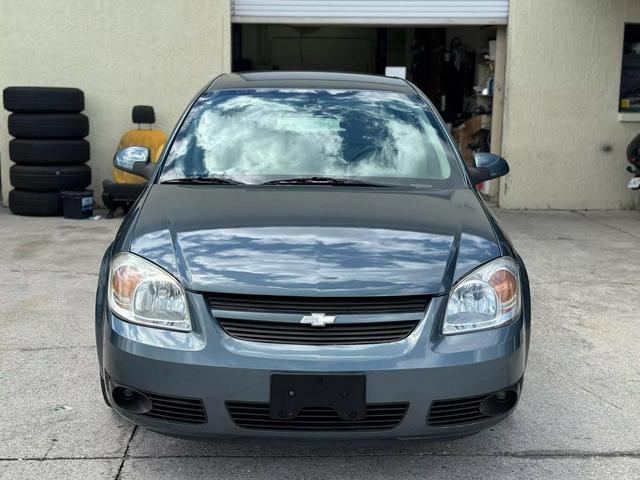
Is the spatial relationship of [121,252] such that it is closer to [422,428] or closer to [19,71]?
[422,428]

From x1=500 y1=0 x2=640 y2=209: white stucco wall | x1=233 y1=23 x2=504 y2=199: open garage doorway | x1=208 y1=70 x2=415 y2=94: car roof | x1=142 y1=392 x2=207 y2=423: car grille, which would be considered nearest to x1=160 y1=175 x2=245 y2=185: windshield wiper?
x1=208 y1=70 x2=415 y2=94: car roof

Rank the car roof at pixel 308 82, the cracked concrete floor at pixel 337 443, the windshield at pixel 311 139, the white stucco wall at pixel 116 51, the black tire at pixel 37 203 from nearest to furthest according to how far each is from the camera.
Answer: the cracked concrete floor at pixel 337 443 < the windshield at pixel 311 139 < the car roof at pixel 308 82 < the black tire at pixel 37 203 < the white stucco wall at pixel 116 51

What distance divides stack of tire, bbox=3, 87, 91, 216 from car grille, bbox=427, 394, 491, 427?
774 centimetres

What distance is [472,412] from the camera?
9.70 ft

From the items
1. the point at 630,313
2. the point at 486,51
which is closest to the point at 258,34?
the point at 486,51

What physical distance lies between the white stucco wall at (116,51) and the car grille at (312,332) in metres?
7.79

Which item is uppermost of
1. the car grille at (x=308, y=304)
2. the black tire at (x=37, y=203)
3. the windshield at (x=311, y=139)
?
the windshield at (x=311, y=139)

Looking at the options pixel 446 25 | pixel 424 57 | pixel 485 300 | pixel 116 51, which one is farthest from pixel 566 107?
pixel 485 300

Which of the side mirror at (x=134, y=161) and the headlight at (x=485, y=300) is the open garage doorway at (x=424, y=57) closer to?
the side mirror at (x=134, y=161)

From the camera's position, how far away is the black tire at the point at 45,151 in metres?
9.48

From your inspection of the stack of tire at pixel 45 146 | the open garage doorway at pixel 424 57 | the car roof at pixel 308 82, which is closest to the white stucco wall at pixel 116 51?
the stack of tire at pixel 45 146

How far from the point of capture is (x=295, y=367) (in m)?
2.79

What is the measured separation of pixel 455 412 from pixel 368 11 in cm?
818

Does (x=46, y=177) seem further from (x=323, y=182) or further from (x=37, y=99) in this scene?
(x=323, y=182)
